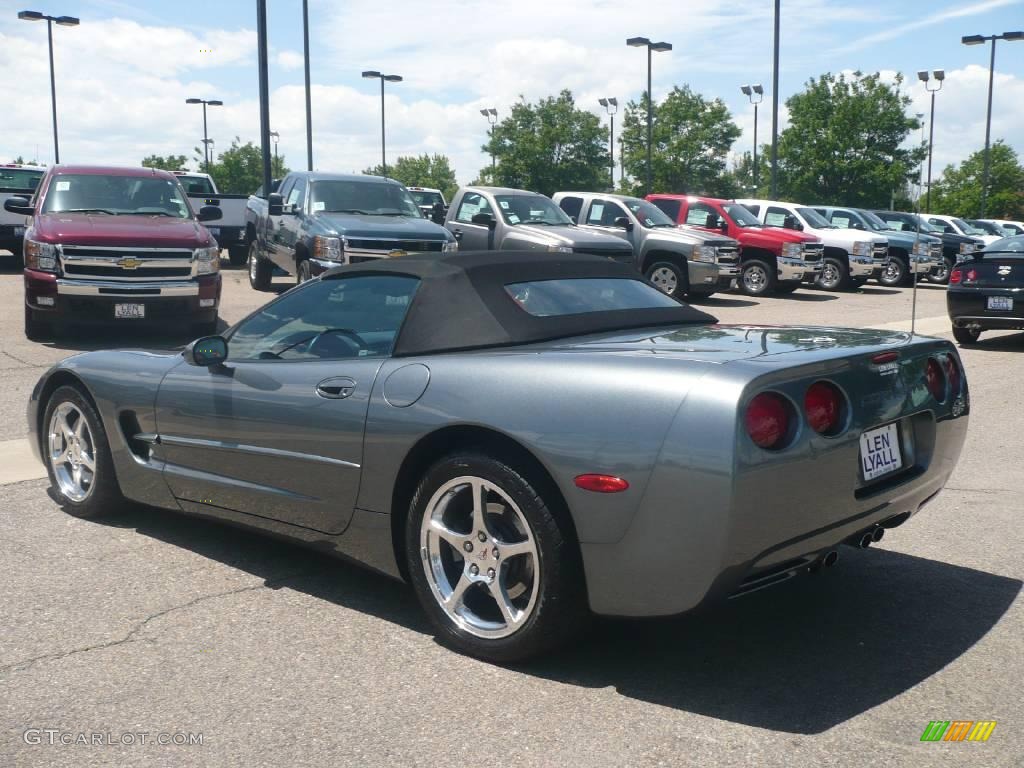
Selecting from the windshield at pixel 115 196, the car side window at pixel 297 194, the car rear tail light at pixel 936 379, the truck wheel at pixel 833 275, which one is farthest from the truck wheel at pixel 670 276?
the car rear tail light at pixel 936 379

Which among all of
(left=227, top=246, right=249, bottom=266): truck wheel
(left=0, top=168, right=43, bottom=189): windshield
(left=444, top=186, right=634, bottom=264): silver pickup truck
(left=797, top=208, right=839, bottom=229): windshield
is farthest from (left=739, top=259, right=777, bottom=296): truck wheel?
(left=0, top=168, right=43, bottom=189): windshield

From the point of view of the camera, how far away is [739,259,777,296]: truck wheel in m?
22.1

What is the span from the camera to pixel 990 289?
44.4ft

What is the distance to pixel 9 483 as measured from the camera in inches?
248

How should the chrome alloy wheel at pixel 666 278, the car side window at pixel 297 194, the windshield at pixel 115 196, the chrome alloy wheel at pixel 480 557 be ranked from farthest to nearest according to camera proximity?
the chrome alloy wheel at pixel 666 278
the car side window at pixel 297 194
the windshield at pixel 115 196
the chrome alloy wheel at pixel 480 557

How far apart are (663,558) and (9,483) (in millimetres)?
4403

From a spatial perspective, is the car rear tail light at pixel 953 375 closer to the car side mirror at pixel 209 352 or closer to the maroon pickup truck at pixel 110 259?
the car side mirror at pixel 209 352

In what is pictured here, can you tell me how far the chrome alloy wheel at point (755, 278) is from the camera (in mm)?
22266

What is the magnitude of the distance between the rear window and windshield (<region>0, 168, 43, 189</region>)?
67.2ft

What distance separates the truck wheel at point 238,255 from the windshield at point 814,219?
12.3 m

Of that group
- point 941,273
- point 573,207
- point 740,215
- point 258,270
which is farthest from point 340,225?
point 941,273

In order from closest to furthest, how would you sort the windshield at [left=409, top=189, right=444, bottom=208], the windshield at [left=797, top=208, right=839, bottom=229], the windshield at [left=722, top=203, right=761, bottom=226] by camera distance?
the windshield at [left=722, top=203, right=761, bottom=226], the windshield at [left=797, top=208, right=839, bottom=229], the windshield at [left=409, top=189, right=444, bottom=208]

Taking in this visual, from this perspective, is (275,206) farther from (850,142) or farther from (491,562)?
(850,142)

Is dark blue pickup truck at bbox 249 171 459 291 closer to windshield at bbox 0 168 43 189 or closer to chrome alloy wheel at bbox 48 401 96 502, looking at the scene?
windshield at bbox 0 168 43 189
